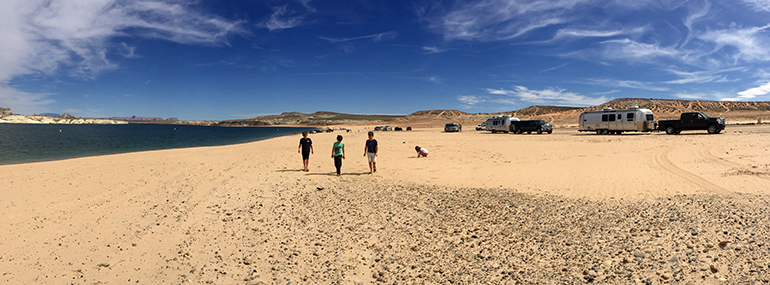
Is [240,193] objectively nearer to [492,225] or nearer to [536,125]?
[492,225]

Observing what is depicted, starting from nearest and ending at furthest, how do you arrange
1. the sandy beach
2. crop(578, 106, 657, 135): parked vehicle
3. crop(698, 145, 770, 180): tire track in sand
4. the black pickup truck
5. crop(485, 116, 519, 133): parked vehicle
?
the sandy beach → crop(698, 145, 770, 180): tire track in sand → the black pickup truck → crop(578, 106, 657, 135): parked vehicle → crop(485, 116, 519, 133): parked vehicle

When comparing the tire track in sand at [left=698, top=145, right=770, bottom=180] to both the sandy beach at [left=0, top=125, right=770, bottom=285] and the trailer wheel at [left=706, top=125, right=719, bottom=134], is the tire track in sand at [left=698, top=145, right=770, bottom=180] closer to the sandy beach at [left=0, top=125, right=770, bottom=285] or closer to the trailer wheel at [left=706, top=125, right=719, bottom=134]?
the sandy beach at [left=0, top=125, right=770, bottom=285]

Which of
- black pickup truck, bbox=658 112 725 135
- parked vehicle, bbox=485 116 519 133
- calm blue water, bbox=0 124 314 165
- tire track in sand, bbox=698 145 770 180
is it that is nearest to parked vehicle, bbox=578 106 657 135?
black pickup truck, bbox=658 112 725 135

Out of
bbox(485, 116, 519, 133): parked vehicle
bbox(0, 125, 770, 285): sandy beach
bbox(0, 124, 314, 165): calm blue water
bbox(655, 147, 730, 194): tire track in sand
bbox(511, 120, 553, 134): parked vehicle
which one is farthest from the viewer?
bbox(485, 116, 519, 133): parked vehicle

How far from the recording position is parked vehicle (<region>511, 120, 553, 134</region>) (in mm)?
40500

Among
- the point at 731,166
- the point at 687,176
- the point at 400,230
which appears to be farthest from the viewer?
the point at 731,166

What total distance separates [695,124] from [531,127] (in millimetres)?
14763

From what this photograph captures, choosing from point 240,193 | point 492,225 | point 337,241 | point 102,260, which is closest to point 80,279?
point 102,260

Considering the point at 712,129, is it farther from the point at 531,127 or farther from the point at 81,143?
the point at 81,143

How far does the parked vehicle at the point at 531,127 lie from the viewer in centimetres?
4050

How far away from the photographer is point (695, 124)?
3042 centimetres

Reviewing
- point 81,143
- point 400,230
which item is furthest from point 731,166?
point 81,143

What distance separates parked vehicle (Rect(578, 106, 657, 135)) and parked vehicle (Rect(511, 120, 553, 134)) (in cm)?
410

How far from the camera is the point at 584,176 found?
11422 mm
